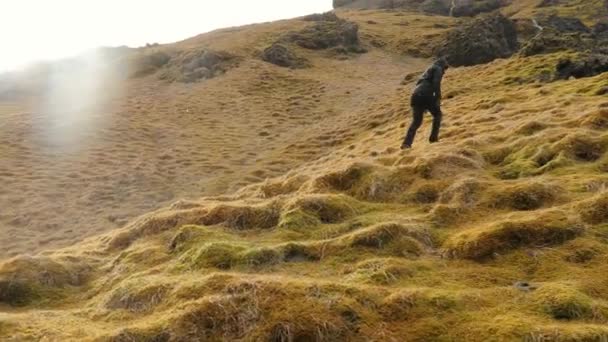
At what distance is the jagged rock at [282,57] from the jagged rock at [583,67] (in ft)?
112

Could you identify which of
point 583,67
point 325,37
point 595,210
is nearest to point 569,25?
A: point 325,37

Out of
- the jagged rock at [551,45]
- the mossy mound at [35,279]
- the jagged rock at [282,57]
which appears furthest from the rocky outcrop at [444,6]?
the mossy mound at [35,279]

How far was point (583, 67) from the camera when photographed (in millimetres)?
28016

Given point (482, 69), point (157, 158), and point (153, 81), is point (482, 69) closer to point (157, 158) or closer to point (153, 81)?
point (157, 158)

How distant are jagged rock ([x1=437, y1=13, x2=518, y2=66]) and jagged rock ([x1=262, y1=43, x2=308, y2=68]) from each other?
1434 cm

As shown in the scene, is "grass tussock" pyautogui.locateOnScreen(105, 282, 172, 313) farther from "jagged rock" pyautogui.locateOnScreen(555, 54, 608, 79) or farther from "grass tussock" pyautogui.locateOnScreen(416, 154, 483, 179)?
"jagged rock" pyautogui.locateOnScreen(555, 54, 608, 79)

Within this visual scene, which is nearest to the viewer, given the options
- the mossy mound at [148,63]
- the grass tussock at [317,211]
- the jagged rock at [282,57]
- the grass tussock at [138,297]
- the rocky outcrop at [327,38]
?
the grass tussock at [138,297]

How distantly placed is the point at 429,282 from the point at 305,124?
101 feet

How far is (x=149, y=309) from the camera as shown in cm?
879

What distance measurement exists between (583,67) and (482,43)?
27.8 meters

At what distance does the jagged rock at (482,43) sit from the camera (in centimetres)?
5406

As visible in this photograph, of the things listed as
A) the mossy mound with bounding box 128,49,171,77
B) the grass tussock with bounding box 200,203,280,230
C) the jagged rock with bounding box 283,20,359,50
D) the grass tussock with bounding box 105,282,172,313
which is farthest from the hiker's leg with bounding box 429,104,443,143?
the jagged rock with bounding box 283,20,359,50

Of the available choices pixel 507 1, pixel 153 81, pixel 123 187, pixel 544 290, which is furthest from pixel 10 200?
pixel 507 1

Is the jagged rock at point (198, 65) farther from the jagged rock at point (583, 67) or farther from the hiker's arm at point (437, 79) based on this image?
the hiker's arm at point (437, 79)
